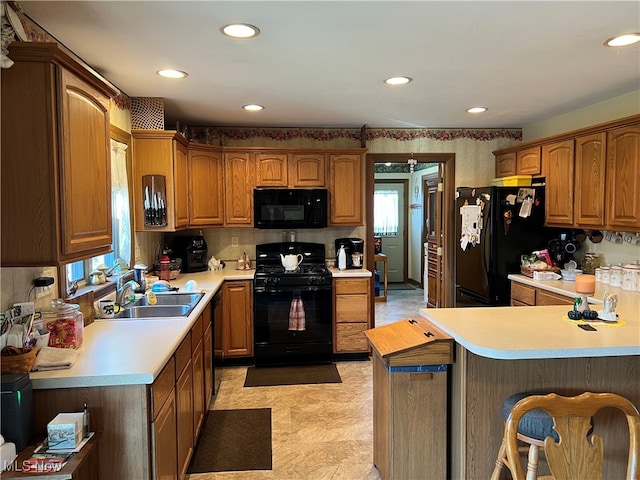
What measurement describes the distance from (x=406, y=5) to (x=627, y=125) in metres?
2.18

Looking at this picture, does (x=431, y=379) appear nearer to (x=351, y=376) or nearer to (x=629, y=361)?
(x=629, y=361)

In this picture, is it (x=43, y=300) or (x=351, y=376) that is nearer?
(x=43, y=300)

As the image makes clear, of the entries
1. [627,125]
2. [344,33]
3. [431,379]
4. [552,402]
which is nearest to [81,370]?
[431,379]

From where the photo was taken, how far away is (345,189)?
457cm

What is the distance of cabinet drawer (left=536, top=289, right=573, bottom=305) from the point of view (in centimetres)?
336

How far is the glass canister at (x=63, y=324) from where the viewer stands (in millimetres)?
1938

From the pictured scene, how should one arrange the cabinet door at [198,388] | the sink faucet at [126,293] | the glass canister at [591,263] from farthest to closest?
the glass canister at [591,263]
the sink faucet at [126,293]
the cabinet door at [198,388]

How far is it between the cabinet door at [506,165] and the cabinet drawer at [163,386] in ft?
12.5

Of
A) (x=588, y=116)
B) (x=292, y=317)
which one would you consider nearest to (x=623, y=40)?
(x=588, y=116)

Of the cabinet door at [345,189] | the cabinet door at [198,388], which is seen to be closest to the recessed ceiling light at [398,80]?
the cabinet door at [345,189]

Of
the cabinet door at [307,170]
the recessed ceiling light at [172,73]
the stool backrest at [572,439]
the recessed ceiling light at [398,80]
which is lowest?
the stool backrest at [572,439]

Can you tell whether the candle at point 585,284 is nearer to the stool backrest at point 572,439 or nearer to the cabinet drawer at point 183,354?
the stool backrest at point 572,439

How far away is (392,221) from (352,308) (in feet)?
15.1

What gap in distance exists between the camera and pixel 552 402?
146 centimetres
